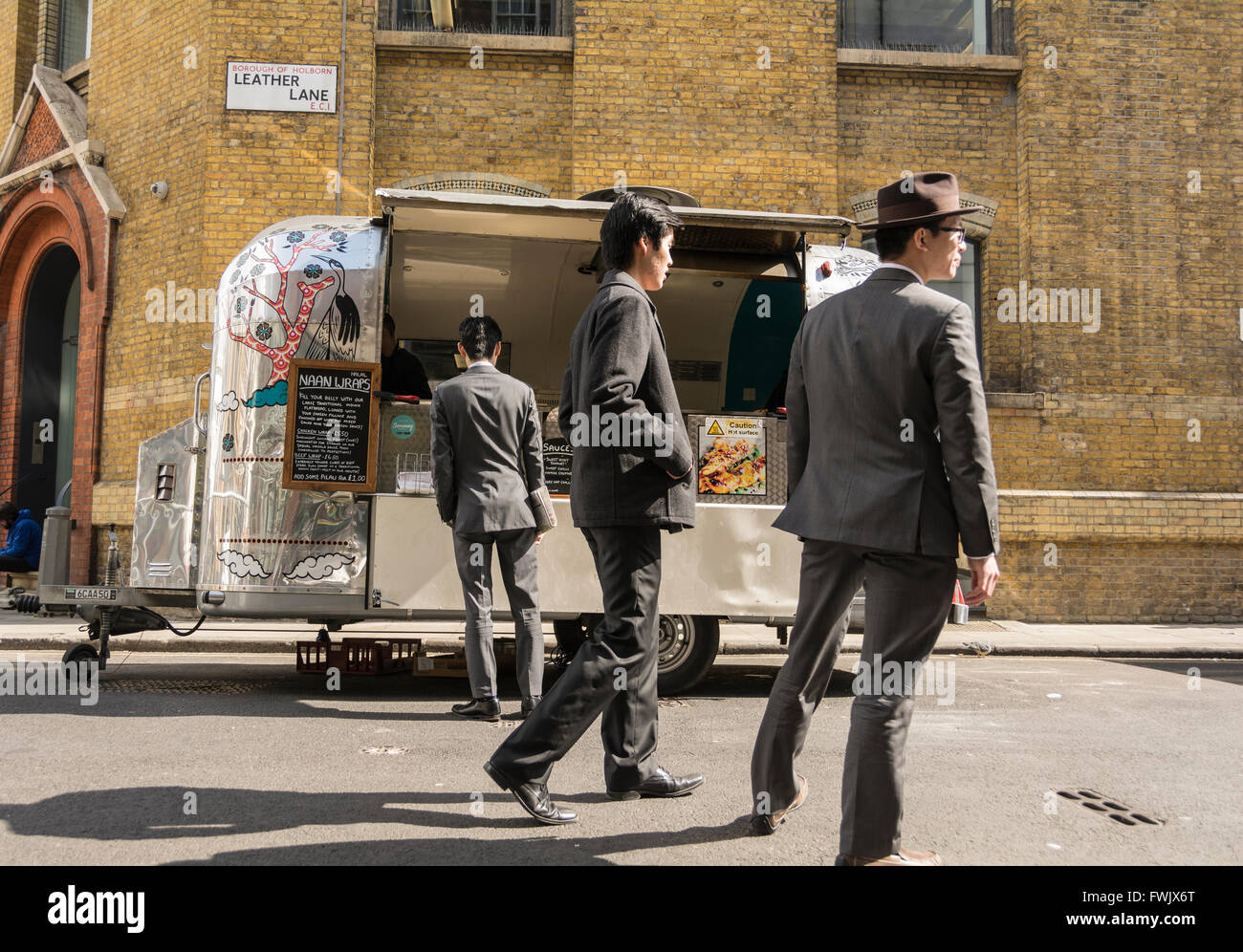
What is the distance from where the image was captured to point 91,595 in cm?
661

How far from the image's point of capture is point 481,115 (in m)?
12.1

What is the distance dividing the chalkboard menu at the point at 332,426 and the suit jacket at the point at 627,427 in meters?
2.81

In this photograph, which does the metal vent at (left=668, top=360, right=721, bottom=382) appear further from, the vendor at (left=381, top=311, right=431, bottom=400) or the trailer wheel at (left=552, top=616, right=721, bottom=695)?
the trailer wheel at (left=552, top=616, right=721, bottom=695)

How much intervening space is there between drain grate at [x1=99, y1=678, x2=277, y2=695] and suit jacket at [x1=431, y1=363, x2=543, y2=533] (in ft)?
7.36

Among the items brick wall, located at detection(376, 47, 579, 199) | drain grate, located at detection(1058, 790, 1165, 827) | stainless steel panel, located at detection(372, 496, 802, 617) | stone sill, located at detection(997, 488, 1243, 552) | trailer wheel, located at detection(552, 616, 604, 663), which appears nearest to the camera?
drain grate, located at detection(1058, 790, 1165, 827)

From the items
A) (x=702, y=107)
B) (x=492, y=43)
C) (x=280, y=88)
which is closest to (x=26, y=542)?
(x=280, y=88)

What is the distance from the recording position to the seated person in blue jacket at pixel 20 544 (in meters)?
12.3

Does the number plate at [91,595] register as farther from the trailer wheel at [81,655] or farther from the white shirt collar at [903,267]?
the white shirt collar at [903,267]

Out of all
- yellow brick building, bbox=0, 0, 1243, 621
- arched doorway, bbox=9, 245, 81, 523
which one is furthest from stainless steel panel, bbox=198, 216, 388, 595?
arched doorway, bbox=9, 245, 81, 523

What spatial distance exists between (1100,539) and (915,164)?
4.90 metres

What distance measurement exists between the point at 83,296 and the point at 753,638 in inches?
375

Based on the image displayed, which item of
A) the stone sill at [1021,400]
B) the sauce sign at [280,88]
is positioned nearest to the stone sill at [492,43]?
the sauce sign at [280,88]

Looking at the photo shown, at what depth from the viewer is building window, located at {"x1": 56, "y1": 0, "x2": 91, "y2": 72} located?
47.3ft

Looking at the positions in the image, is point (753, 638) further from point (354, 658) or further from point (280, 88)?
point (280, 88)
